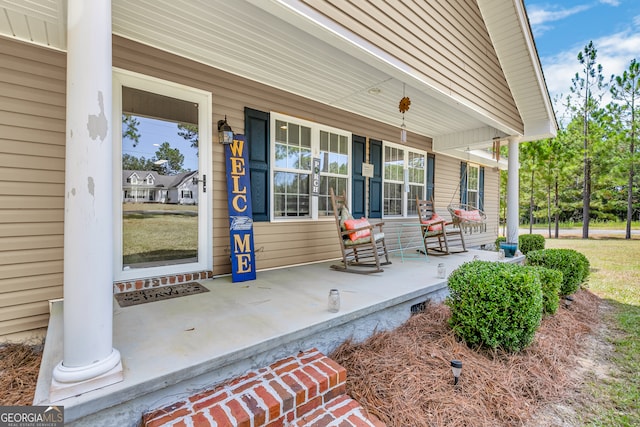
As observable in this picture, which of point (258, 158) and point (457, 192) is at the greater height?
point (258, 158)

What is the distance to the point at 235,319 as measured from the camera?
7.24ft

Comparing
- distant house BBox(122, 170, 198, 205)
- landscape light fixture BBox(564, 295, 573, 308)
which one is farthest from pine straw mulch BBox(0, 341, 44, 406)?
landscape light fixture BBox(564, 295, 573, 308)

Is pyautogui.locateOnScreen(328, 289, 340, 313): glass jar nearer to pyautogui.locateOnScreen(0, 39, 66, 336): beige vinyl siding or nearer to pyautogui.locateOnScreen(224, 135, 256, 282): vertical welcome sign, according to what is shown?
pyautogui.locateOnScreen(224, 135, 256, 282): vertical welcome sign

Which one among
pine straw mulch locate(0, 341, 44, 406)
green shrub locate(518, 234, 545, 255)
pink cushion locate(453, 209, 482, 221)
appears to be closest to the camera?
pine straw mulch locate(0, 341, 44, 406)

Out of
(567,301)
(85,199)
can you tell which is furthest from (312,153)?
(567,301)

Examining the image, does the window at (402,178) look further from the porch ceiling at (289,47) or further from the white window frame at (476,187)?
the white window frame at (476,187)

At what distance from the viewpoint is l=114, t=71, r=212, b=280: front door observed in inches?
115

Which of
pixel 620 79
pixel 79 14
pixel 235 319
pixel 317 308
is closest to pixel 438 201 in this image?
pixel 317 308

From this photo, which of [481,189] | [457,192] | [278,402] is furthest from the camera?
[481,189]

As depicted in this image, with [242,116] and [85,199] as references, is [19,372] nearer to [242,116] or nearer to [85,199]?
[85,199]

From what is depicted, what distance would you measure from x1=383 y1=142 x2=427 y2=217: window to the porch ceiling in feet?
2.65

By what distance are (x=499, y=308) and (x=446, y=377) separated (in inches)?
29.7

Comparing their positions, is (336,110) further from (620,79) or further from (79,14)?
(620,79)

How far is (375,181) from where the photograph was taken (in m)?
5.43
